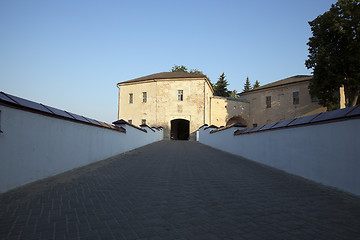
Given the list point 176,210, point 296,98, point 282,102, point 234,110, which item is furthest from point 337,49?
point 176,210

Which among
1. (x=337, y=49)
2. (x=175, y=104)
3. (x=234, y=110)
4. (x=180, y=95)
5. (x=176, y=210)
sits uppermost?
(x=337, y=49)

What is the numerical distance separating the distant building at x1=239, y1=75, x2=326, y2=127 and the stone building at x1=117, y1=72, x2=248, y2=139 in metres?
3.94

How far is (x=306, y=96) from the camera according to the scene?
3034 cm

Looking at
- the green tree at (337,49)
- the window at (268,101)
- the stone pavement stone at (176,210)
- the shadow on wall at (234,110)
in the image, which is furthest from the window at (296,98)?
the stone pavement stone at (176,210)

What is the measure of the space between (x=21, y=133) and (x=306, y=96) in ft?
108

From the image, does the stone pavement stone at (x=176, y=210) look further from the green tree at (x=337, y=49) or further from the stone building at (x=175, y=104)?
the stone building at (x=175, y=104)

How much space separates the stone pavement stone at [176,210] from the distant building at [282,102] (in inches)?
1129

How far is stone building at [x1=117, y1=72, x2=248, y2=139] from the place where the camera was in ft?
101

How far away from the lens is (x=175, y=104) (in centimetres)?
3134

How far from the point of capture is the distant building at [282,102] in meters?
30.3

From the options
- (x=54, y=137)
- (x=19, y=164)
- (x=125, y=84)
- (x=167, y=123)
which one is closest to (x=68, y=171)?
(x=54, y=137)

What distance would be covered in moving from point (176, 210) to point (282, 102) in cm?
3295

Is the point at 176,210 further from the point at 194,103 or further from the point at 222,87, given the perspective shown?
the point at 222,87

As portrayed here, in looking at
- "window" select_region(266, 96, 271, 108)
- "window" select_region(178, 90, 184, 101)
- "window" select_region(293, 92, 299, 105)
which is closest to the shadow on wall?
"window" select_region(266, 96, 271, 108)
